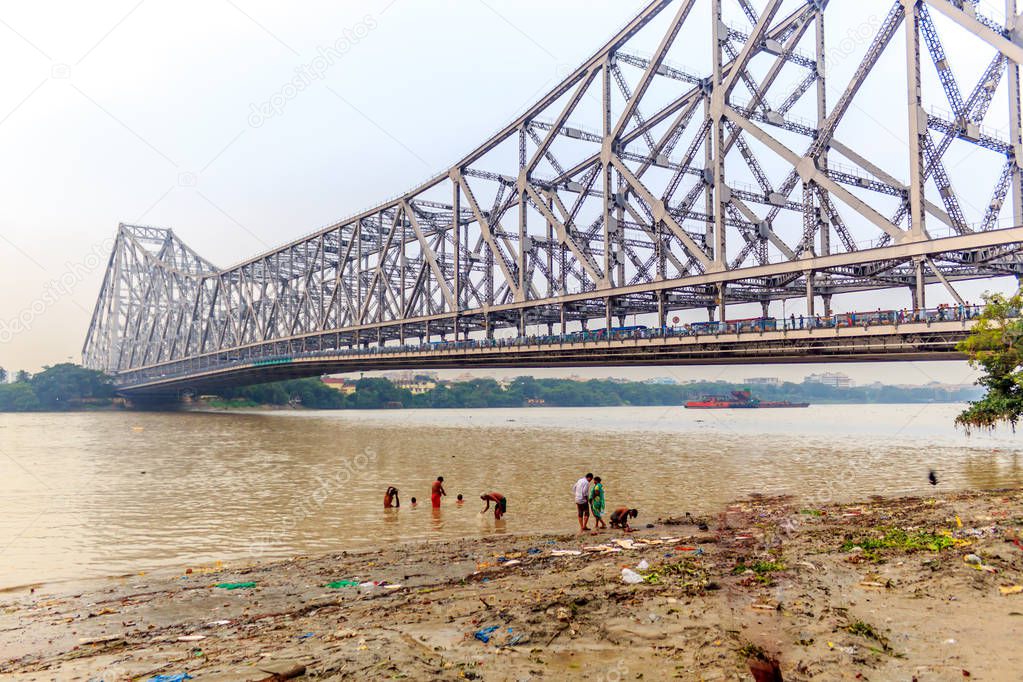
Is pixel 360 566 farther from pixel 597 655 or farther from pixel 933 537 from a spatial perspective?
pixel 933 537

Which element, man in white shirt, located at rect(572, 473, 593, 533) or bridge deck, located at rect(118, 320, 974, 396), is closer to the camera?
man in white shirt, located at rect(572, 473, 593, 533)

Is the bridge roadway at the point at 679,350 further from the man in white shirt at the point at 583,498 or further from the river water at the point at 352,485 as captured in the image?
the man in white shirt at the point at 583,498

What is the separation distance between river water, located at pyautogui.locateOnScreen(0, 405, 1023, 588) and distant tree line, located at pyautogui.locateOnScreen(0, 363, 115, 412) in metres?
89.7

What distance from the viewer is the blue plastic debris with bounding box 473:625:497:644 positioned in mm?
7039

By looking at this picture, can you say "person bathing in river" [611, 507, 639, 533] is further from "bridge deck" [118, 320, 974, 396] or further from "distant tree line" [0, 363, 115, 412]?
"distant tree line" [0, 363, 115, 412]

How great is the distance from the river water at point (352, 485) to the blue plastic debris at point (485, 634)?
7.67 meters

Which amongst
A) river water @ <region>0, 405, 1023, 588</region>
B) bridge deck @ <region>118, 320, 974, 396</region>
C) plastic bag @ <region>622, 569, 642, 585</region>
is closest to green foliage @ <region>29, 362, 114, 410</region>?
bridge deck @ <region>118, 320, 974, 396</region>

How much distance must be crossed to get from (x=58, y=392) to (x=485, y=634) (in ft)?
460

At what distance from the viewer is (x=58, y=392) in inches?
4754

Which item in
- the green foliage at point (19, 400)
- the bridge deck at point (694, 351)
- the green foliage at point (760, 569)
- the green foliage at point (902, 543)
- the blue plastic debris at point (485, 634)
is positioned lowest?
the blue plastic debris at point (485, 634)

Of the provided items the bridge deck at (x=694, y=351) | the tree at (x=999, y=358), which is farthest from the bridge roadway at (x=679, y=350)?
the tree at (x=999, y=358)

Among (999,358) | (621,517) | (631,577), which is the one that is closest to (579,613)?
(631,577)

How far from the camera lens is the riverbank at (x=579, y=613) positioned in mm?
6301

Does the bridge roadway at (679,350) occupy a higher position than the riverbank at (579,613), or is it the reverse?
the bridge roadway at (679,350)
